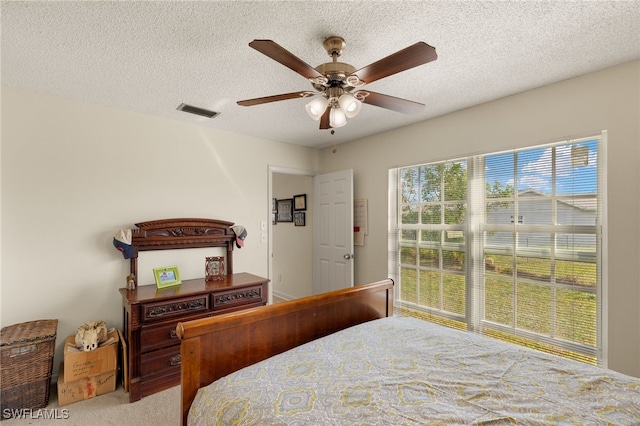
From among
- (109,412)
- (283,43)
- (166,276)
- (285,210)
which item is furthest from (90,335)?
(285,210)

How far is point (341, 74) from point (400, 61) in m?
0.34

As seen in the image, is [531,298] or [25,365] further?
[531,298]

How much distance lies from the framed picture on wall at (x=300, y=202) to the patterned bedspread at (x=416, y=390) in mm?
3399

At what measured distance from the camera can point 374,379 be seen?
1.33 metres

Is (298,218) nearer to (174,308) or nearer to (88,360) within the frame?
(174,308)

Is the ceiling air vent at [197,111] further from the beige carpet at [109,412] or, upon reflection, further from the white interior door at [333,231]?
the beige carpet at [109,412]

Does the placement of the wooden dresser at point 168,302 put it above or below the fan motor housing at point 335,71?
below

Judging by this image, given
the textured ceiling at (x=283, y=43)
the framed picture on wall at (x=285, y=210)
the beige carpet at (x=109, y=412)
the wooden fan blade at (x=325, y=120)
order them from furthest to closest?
the framed picture on wall at (x=285, y=210) → the beige carpet at (x=109, y=412) → the wooden fan blade at (x=325, y=120) → the textured ceiling at (x=283, y=43)

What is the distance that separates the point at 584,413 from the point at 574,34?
1.96 m

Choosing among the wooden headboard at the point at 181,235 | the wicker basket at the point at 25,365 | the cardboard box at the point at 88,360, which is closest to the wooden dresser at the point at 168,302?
the wooden headboard at the point at 181,235

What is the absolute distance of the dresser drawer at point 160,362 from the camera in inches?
97.0

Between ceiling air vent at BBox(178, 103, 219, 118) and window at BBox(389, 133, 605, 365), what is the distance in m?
2.22

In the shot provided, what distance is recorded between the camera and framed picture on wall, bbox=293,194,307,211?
4.98 meters

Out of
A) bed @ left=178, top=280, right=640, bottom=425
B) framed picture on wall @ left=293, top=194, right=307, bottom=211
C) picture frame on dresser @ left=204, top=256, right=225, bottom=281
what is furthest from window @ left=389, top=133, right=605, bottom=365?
picture frame on dresser @ left=204, top=256, right=225, bottom=281
